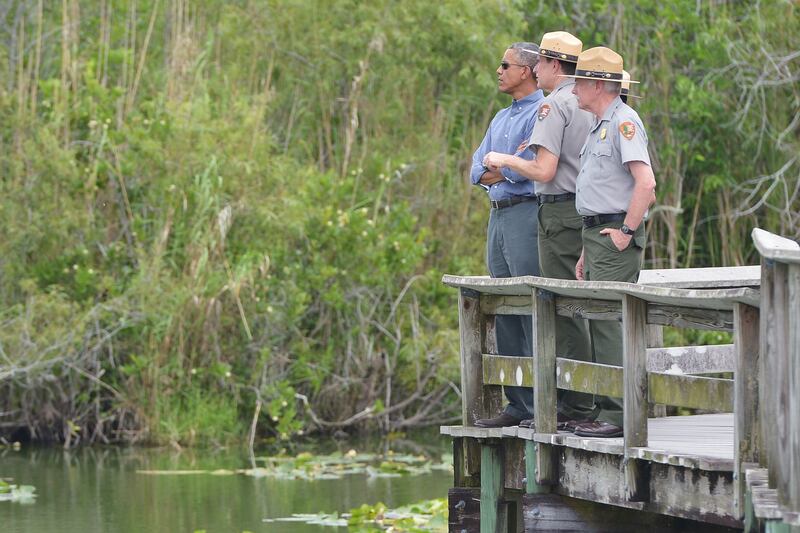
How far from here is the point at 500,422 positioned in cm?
622

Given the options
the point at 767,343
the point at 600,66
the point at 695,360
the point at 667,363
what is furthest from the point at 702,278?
the point at 767,343

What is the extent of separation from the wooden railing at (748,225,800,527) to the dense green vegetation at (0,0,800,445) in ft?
25.2

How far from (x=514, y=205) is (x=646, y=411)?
1.29 metres

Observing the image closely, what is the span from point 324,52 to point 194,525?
650 centimetres

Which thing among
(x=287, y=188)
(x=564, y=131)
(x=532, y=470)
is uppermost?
→ (x=287, y=188)

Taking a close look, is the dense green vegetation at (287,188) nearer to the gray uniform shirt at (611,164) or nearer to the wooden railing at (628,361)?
the wooden railing at (628,361)

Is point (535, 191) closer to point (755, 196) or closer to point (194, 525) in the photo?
point (194, 525)

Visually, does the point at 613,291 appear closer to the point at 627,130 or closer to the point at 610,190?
the point at 610,190

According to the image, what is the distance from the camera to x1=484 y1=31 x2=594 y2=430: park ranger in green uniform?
19.3 ft

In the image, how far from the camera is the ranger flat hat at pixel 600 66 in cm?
560

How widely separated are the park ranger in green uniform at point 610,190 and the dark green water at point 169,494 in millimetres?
3067

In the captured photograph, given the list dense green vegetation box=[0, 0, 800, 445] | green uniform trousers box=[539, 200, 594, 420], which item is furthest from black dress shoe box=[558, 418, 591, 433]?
dense green vegetation box=[0, 0, 800, 445]

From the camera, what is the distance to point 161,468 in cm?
1066

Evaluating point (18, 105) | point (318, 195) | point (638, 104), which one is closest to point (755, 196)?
point (638, 104)
